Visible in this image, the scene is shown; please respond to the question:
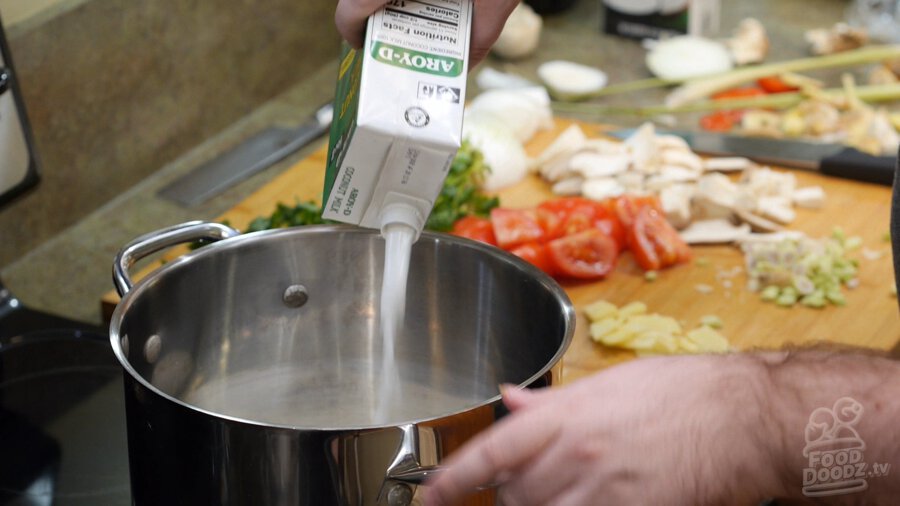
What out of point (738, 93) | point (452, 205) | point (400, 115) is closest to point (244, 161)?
point (452, 205)

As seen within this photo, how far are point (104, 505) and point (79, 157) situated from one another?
675 millimetres

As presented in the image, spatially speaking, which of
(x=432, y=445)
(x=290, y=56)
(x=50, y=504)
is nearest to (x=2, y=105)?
(x=50, y=504)

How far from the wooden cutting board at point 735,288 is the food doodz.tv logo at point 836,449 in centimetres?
55

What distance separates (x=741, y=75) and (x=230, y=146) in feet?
2.90

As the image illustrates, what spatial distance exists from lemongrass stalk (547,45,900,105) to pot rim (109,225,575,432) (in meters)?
1.05

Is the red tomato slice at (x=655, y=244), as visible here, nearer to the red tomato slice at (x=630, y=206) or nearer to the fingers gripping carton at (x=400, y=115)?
the red tomato slice at (x=630, y=206)

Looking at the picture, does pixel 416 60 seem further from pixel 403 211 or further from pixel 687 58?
pixel 687 58

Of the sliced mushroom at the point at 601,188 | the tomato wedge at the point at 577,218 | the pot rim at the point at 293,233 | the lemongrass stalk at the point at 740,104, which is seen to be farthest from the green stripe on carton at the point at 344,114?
the lemongrass stalk at the point at 740,104

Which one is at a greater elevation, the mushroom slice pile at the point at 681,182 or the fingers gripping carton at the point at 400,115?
the fingers gripping carton at the point at 400,115

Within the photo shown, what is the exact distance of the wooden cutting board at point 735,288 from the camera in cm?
130

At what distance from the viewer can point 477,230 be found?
142cm

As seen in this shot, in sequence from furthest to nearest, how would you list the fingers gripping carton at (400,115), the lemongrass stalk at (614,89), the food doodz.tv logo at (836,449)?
the lemongrass stalk at (614,89) < the fingers gripping carton at (400,115) < the food doodz.tv logo at (836,449)

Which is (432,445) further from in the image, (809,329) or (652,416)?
(809,329)

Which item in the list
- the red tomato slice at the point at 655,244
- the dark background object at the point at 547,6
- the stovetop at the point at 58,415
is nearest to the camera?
the stovetop at the point at 58,415
